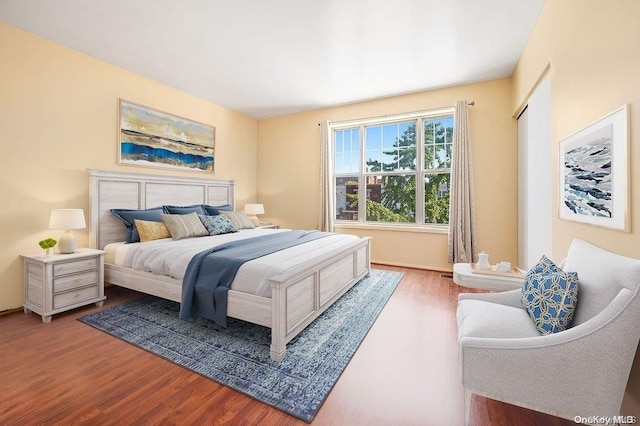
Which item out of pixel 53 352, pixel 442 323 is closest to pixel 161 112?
pixel 53 352

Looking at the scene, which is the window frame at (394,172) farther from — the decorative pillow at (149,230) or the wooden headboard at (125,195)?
the decorative pillow at (149,230)

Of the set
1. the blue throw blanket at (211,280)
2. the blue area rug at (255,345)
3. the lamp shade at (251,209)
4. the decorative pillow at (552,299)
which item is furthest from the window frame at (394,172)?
the decorative pillow at (552,299)

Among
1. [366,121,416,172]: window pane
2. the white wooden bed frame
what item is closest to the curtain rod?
[366,121,416,172]: window pane

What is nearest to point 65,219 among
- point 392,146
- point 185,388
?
point 185,388

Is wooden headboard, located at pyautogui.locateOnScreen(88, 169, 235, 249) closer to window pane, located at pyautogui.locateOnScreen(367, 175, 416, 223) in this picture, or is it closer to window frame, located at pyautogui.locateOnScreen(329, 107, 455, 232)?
window frame, located at pyautogui.locateOnScreen(329, 107, 455, 232)

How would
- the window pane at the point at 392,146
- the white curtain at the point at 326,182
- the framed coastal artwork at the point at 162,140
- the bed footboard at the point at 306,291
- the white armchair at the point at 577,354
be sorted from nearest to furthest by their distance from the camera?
the white armchair at the point at 577,354
the bed footboard at the point at 306,291
the framed coastal artwork at the point at 162,140
the window pane at the point at 392,146
the white curtain at the point at 326,182

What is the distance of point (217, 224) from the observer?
3834 millimetres

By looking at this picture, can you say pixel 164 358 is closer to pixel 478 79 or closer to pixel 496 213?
pixel 496 213

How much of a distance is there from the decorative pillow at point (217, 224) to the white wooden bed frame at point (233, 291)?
33.8 inches

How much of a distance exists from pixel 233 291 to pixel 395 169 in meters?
3.62

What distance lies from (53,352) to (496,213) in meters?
5.08

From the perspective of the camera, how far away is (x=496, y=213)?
13.2ft

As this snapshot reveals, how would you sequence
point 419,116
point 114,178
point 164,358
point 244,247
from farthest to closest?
point 419,116 < point 114,178 < point 244,247 < point 164,358

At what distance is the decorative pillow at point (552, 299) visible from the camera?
1407 millimetres
